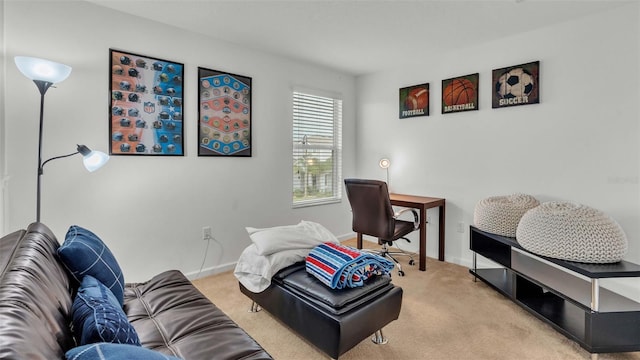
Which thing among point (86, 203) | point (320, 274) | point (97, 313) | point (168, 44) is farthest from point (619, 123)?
point (86, 203)

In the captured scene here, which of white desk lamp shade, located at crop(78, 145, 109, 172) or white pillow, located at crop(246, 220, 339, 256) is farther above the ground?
white desk lamp shade, located at crop(78, 145, 109, 172)

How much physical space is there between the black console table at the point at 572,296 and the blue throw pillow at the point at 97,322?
92.6 inches

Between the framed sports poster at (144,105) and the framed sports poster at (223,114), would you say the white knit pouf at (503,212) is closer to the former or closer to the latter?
the framed sports poster at (223,114)

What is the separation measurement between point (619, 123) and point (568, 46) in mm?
767

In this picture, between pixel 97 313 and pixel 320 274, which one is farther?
pixel 320 274

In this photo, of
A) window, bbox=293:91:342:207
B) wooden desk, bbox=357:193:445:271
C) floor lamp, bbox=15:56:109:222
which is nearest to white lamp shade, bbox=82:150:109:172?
floor lamp, bbox=15:56:109:222

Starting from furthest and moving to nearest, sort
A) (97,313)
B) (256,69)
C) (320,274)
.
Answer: (256,69) → (320,274) → (97,313)

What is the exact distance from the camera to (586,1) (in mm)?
2314

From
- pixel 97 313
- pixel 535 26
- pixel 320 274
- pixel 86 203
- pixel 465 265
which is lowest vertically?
pixel 465 265

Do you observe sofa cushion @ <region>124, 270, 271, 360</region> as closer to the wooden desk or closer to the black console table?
the black console table

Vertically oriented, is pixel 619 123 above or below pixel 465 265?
above

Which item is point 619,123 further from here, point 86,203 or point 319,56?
point 86,203

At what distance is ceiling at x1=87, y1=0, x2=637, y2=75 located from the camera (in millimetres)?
2357

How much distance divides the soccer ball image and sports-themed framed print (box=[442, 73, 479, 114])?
0.24m
